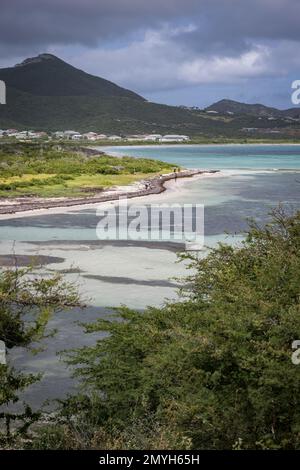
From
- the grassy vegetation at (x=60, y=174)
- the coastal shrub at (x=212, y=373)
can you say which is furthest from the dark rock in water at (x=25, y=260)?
the grassy vegetation at (x=60, y=174)

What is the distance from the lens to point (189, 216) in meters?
43.7

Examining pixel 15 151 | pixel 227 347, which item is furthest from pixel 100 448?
pixel 15 151

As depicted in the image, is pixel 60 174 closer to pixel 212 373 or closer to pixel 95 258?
pixel 95 258

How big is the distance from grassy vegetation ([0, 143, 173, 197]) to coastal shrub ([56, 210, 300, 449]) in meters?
43.1

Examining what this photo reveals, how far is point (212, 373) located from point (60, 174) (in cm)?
6244

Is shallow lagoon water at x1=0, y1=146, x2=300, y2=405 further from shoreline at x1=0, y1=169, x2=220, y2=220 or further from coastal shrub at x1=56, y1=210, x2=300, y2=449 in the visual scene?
coastal shrub at x1=56, y1=210, x2=300, y2=449

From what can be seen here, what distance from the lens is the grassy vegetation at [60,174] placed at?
56.8m

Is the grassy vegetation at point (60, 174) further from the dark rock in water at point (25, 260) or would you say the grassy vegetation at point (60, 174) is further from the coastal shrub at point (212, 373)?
the coastal shrub at point (212, 373)

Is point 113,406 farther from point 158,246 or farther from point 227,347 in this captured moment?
point 158,246

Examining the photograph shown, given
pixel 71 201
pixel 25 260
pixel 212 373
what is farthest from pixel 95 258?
pixel 71 201

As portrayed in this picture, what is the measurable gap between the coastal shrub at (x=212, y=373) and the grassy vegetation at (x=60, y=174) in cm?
4309

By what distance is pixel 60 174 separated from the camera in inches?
2778
